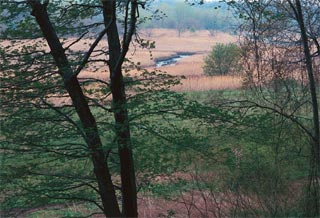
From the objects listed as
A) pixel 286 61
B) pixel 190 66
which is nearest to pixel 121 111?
pixel 286 61

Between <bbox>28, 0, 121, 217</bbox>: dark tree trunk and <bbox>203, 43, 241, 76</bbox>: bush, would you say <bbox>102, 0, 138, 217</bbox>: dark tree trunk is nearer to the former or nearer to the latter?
<bbox>28, 0, 121, 217</bbox>: dark tree trunk

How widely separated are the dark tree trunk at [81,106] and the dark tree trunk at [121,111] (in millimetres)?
224

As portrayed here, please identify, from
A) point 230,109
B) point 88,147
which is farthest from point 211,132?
point 88,147

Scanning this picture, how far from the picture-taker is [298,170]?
284 inches

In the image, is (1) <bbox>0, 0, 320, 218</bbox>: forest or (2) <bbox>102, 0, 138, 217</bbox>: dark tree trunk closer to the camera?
(2) <bbox>102, 0, 138, 217</bbox>: dark tree trunk

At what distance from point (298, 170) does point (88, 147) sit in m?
3.98

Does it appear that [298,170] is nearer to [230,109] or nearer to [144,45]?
[230,109]

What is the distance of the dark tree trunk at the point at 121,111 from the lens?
15.5 ft

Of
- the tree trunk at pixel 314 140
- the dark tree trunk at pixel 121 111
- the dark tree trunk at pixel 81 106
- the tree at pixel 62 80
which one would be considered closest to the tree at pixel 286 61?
the tree trunk at pixel 314 140

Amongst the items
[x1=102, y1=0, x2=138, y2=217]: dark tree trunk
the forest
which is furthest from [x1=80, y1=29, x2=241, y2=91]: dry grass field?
[x1=102, y1=0, x2=138, y2=217]: dark tree trunk

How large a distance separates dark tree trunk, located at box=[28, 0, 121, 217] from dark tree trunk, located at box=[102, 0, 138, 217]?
0.22 meters

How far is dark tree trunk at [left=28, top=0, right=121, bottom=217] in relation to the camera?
15.8 ft

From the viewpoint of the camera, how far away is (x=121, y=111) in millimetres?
4863

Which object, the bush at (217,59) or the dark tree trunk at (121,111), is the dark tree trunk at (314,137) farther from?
the bush at (217,59)
